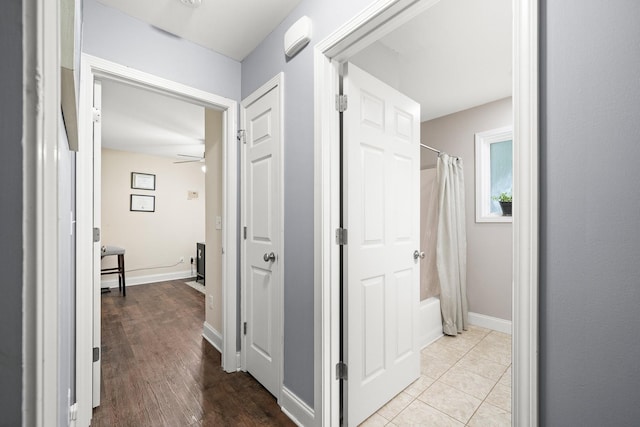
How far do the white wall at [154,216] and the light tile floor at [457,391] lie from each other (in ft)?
16.4

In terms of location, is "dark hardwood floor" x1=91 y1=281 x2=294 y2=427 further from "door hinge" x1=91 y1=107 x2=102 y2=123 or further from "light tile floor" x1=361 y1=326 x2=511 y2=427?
"door hinge" x1=91 y1=107 x2=102 y2=123

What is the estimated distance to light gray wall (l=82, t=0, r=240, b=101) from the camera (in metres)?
1.64

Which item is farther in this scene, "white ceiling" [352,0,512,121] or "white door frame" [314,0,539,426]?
"white ceiling" [352,0,512,121]

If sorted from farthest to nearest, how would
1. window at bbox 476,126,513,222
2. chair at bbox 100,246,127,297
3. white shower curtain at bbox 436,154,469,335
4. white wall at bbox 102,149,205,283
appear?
1. white wall at bbox 102,149,205,283
2. chair at bbox 100,246,127,297
3. window at bbox 476,126,513,222
4. white shower curtain at bbox 436,154,469,335

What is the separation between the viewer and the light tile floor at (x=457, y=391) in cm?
166

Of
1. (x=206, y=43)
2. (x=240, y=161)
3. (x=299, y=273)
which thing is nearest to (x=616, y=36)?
(x=299, y=273)

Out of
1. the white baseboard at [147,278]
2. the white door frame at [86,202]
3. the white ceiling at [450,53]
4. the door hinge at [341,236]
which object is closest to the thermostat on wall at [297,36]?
the white ceiling at [450,53]

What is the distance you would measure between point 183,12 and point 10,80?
192 centimetres

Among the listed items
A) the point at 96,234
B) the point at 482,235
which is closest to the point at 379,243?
the point at 96,234

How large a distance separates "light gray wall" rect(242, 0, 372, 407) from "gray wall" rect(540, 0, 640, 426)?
3.35 ft

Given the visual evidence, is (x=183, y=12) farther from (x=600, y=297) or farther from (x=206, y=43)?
(x=600, y=297)

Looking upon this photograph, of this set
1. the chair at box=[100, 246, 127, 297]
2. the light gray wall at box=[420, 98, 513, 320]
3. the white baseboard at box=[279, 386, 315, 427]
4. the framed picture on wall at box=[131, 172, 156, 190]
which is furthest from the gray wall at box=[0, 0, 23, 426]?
the framed picture on wall at box=[131, 172, 156, 190]

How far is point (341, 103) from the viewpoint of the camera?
5.02ft

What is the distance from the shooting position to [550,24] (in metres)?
0.78
